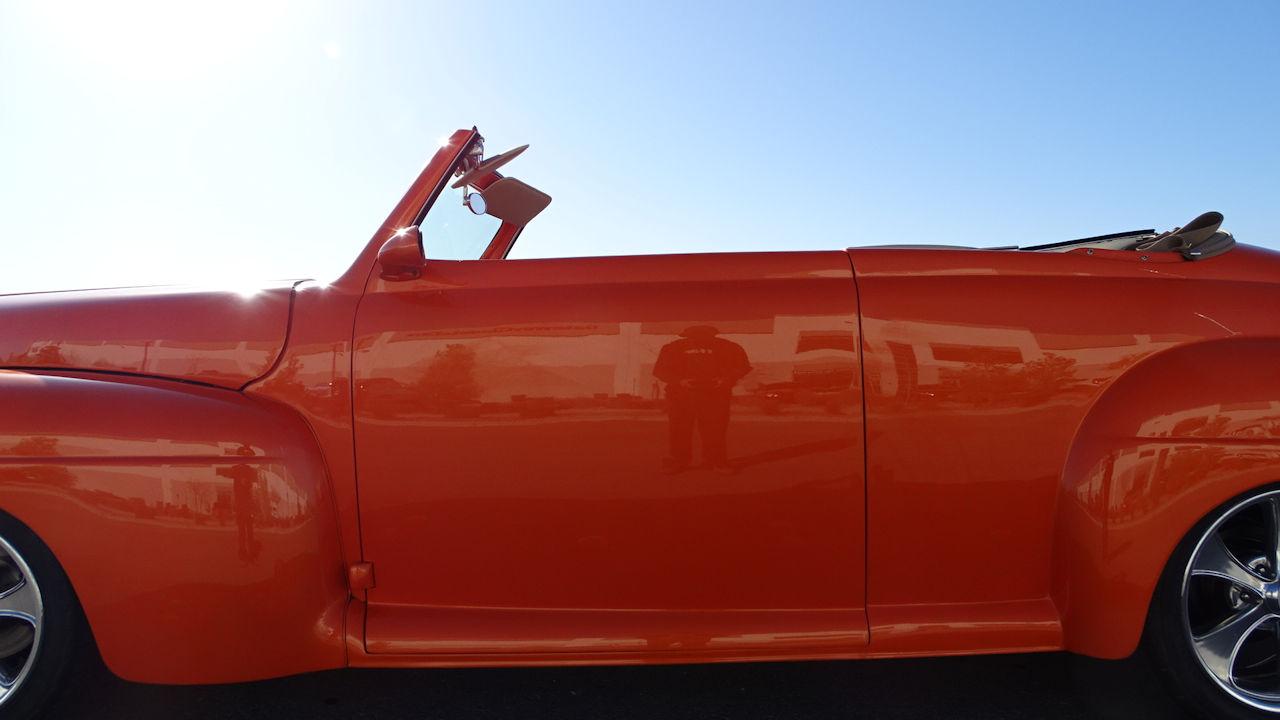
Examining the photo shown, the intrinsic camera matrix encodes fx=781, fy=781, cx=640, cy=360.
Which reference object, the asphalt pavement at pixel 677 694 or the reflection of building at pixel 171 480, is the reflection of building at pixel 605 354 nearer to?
the reflection of building at pixel 171 480

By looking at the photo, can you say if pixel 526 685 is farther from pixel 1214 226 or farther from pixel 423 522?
pixel 1214 226

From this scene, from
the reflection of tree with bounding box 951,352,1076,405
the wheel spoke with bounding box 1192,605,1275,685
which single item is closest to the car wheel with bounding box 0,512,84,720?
the reflection of tree with bounding box 951,352,1076,405

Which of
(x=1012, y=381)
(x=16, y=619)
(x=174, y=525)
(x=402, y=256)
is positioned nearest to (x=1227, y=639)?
(x=1012, y=381)

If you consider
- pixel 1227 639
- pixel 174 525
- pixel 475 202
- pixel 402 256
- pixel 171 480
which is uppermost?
pixel 475 202

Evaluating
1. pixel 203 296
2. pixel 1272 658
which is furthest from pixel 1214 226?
pixel 203 296

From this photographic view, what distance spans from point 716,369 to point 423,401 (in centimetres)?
69

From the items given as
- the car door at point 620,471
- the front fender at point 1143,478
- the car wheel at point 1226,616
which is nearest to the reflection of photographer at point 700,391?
the car door at point 620,471

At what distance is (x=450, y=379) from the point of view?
184 cm

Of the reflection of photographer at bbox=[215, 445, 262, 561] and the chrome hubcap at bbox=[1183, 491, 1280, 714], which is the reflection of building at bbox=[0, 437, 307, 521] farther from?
the chrome hubcap at bbox=[1183, 491, 1280, 714]

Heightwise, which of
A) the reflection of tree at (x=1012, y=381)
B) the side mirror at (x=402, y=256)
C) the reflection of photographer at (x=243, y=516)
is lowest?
the reflection of photographer at (x=243, y=516)

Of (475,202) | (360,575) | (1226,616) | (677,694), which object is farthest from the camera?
(475,202)

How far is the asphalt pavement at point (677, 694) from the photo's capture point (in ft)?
6.58

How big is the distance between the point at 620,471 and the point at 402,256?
0.75 m

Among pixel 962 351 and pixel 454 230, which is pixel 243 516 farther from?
Answer: pixel 962 351
